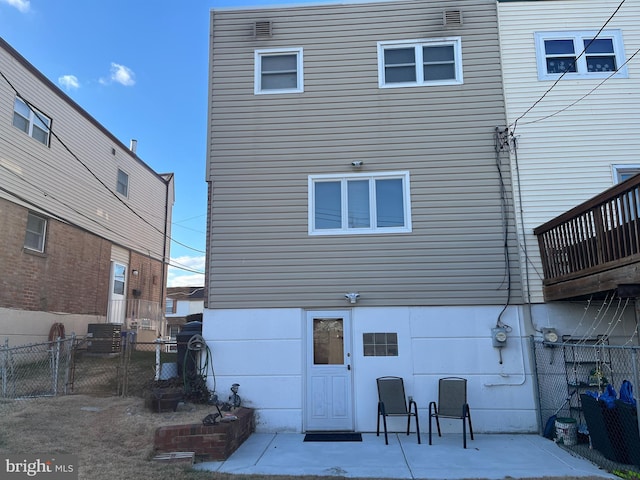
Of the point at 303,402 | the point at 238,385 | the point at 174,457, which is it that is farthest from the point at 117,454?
the point at 303,402

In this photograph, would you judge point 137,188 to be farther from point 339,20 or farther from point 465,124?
point 465,124

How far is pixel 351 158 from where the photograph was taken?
7961 millimetres

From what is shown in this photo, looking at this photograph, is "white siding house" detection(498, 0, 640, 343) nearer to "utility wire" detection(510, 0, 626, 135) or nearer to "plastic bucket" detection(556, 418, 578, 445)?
"utility wire" detection(510, 0, 626, 135)

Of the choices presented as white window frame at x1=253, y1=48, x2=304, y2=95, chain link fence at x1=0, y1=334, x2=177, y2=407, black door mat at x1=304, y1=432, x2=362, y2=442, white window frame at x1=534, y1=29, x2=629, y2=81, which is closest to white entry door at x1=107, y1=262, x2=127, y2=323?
chain link fence at x1=0, y1=334, x2=177, y2=407

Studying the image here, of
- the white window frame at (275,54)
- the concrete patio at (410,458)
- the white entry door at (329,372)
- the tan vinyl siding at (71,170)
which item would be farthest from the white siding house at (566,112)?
the tan vinyl siding at (71,170)

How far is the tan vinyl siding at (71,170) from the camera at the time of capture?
10.8 m

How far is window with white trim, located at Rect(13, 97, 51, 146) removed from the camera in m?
11.0

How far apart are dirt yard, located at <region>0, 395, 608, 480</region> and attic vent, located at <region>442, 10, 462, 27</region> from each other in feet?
24.8

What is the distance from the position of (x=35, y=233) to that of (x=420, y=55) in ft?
33.0

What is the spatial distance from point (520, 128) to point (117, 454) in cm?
767

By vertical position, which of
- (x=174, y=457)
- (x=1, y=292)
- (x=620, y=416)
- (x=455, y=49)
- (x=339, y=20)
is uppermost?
(x=339, y=20)

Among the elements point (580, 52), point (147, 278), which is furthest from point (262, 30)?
point (147, 278)

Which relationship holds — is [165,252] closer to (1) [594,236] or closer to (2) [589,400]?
(1) [594,236]

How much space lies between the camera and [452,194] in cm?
776
